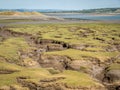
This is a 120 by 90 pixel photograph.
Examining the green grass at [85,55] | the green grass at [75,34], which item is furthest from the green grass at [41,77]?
the green grass at [75,34]

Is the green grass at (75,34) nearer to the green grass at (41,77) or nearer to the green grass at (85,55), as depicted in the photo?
the green grass at (85,55)

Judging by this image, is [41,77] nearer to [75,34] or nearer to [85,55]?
[85,55]

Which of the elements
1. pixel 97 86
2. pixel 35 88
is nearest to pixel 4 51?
pixel 35 88

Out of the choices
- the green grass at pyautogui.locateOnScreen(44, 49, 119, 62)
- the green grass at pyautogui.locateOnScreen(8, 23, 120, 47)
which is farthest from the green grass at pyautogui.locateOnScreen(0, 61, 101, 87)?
the green grass at pyautogui.locateOnScreen(8, 23, 120, 47)

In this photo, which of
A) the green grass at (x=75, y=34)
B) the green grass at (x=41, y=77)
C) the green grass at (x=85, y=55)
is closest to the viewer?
the green grass at (x=41, y=77)

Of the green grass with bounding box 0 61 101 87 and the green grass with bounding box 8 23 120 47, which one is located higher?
the green grass with bounding box 0 61 101 87

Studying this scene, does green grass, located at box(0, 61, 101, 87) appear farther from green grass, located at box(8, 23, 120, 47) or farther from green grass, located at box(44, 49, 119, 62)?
green grass, located at box(8, 23, 120, 47)

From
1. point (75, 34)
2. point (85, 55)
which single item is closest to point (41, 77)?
point (85, 55)

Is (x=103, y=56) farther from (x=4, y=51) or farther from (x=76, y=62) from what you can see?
(x=4, y=51)

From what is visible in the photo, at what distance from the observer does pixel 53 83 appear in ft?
91.8

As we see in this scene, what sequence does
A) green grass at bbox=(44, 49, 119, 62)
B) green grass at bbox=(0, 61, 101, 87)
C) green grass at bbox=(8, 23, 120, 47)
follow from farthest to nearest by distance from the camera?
green grass at bbox=(8, 23, 120, 47)
green grass at bbox=(44, 49, 119, 62)
green grass at bbox=(0, 61, 101, 87)

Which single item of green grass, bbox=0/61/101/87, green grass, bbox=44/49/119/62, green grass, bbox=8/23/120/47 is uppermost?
green grass, bbox=0/61/101/87

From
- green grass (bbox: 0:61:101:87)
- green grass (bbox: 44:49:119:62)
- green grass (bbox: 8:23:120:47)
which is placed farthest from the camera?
green grass (bbox: 8:23:120:47)

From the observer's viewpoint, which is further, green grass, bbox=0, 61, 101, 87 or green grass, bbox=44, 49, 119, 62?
green grass, bbox=44, 49, 119, 62
